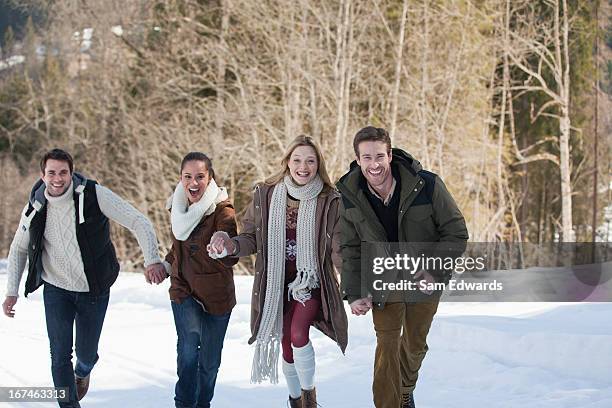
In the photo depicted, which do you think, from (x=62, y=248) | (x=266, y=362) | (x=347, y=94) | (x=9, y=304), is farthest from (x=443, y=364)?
(x=347, y=94)

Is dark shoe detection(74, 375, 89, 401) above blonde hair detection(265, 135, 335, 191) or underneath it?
underneath

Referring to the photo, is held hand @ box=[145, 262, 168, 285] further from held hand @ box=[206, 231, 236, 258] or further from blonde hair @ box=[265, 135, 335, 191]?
blonde hair @ box=[265, 135, 335, 191]

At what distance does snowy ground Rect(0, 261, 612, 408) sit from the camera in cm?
666

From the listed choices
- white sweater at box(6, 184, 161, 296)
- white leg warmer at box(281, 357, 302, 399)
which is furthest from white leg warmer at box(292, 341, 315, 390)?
white sweater at box(6, 184, 161, 296)

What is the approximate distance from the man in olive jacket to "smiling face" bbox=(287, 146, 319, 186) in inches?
13.0

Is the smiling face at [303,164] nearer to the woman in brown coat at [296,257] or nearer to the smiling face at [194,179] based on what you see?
the woman in brown coat at [296,257]

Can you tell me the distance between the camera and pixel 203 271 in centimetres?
543

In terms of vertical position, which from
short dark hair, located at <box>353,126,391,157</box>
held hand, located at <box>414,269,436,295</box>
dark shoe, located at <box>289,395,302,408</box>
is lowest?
dark shoe, located at <box>289,395,302,408</box>

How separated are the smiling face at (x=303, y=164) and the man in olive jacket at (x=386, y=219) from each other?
0.33m

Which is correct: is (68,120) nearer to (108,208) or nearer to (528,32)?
(528,32)

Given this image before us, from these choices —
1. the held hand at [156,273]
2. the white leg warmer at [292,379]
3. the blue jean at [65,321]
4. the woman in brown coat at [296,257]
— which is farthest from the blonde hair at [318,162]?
the blue jean at [65,321]

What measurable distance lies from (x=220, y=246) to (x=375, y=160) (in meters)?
1.05

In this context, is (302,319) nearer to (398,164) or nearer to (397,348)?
(397,348)

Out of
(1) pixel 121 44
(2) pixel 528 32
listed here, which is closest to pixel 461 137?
(2) pixel 528 32
